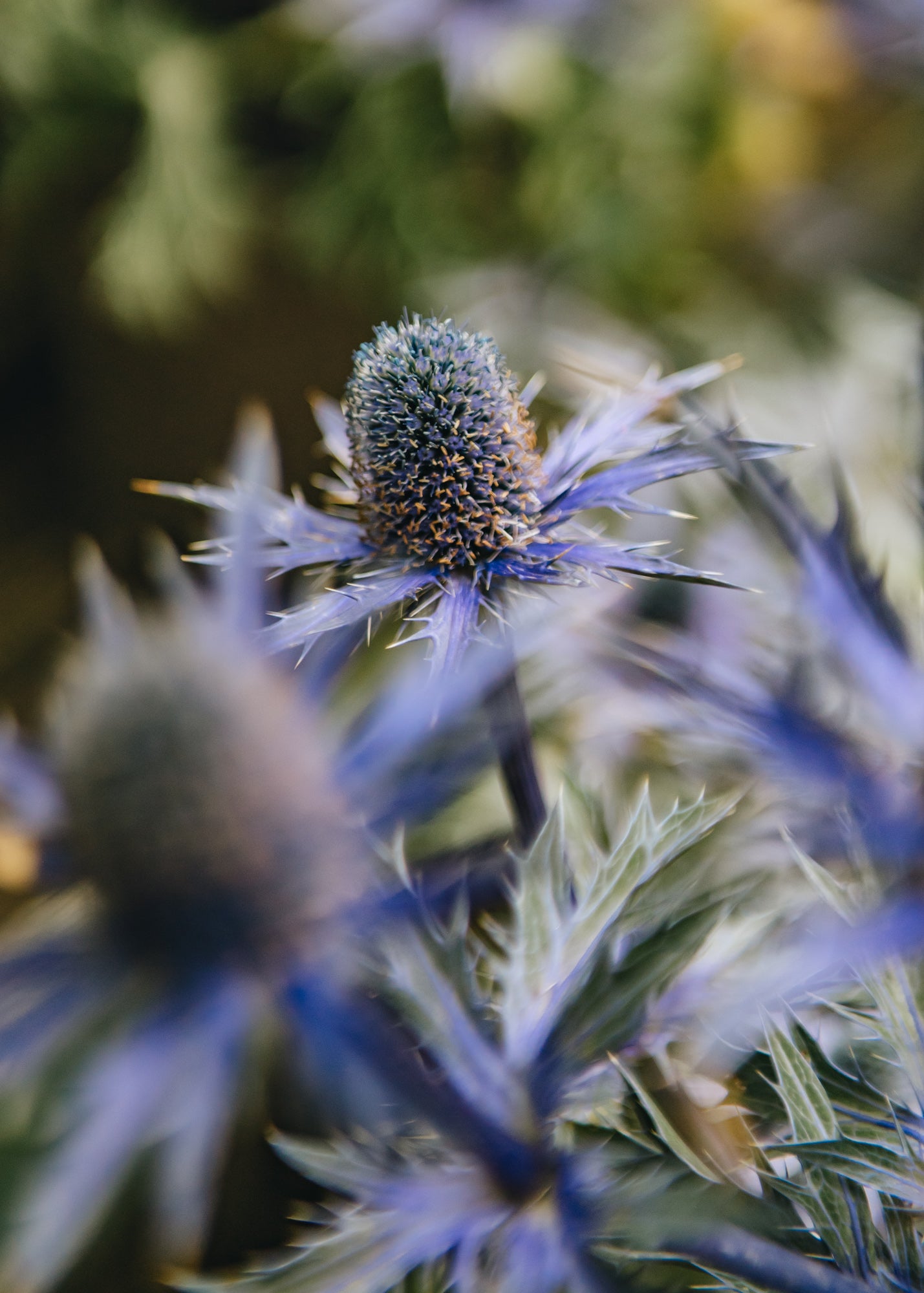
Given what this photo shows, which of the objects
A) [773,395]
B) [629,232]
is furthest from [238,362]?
[773,395]

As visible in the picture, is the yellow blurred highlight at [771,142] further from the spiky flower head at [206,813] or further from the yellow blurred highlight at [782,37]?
the spiky flower head at [206,813]

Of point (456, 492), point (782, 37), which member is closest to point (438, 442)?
point (456, 492)

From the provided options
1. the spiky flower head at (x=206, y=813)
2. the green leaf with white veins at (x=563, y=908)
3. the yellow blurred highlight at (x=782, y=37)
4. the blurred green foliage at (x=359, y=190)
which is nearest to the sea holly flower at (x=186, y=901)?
the spiky flower head at (x=206, y=813)

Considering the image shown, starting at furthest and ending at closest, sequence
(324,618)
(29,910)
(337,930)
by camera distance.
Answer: (29,910) → (337,930) → (324,618)

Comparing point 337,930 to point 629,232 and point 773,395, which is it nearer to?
point 773,395

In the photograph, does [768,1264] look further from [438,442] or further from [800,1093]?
[438,442]

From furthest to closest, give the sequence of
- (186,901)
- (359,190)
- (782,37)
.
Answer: (782,37), (359,190), (186,901)
